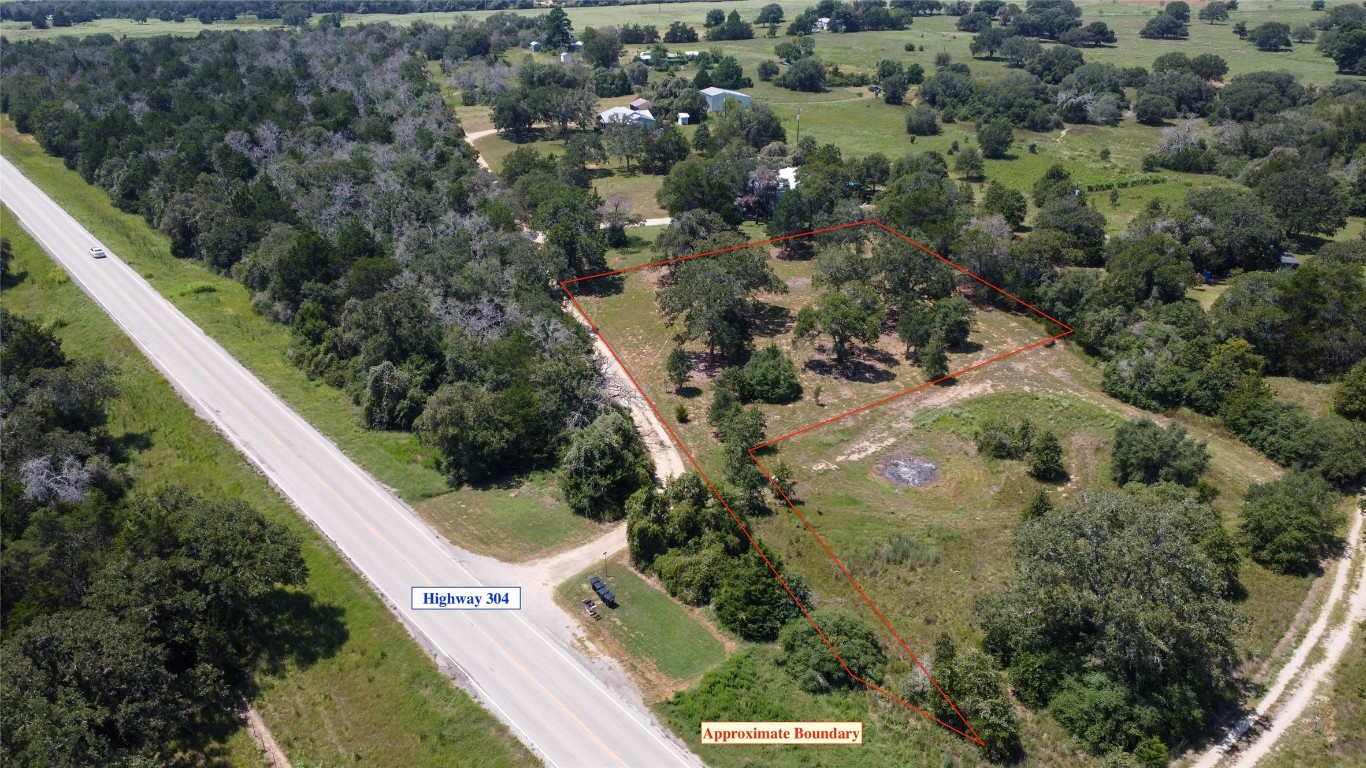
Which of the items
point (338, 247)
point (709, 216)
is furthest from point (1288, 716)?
point (338, 247)

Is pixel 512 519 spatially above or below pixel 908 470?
above

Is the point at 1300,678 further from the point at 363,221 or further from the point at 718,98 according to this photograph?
the point at 718,98

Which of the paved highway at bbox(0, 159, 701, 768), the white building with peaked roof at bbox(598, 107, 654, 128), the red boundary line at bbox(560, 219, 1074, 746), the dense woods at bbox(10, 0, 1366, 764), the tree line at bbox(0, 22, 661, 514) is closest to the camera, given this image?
the paved highway at bbox(0, 159, 701, 768)

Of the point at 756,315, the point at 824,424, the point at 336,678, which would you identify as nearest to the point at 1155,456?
the point at 824,424

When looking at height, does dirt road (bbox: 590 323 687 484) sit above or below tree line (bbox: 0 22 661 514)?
below

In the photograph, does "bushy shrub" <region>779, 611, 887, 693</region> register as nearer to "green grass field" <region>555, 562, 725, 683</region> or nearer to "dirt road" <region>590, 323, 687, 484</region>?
"green grass field" <region>555, 562, 725, 683</region>

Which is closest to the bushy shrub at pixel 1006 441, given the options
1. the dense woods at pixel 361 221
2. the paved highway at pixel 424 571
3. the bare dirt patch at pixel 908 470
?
the bare dirt patch at pixel 908 470

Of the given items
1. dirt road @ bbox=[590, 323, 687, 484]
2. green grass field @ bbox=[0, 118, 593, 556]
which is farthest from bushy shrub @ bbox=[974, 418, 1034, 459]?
green grass field @ bbox=[0, 118, 593, 556]
